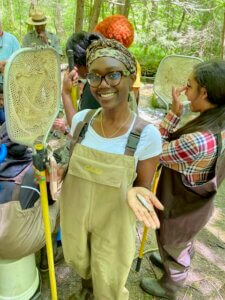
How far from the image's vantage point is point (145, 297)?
197 cm

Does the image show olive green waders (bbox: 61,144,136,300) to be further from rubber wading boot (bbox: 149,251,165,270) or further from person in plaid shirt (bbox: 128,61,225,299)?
rubber wading boot (bbox: 149,251,165,270)

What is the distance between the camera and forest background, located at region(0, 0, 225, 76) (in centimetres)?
765

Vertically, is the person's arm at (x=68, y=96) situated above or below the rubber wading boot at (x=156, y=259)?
above

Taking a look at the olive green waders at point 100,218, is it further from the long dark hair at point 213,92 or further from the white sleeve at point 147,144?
the long dark hair at point 213,92

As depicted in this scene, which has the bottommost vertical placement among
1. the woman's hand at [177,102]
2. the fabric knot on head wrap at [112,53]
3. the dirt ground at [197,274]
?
the dirt ground at [197,274]

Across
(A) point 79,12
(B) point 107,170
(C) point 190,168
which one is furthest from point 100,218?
(A) point 79,12

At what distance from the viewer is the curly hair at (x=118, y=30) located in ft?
6.07

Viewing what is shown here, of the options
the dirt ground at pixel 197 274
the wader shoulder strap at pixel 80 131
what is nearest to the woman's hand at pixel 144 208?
the wader shoulder strap at pixel 80 131

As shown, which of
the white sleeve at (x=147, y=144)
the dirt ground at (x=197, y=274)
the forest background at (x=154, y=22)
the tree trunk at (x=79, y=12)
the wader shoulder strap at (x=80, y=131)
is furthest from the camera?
the forest background at (x=154, y=22)

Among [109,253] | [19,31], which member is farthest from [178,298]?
[19,31]

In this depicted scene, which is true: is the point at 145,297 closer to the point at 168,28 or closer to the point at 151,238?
the point at 151,238

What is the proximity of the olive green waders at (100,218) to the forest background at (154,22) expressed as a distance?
5328 millimetres

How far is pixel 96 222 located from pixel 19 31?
37.6 feet

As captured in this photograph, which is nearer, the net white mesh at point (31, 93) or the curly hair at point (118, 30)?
the net white mesh at point (31, 93)
